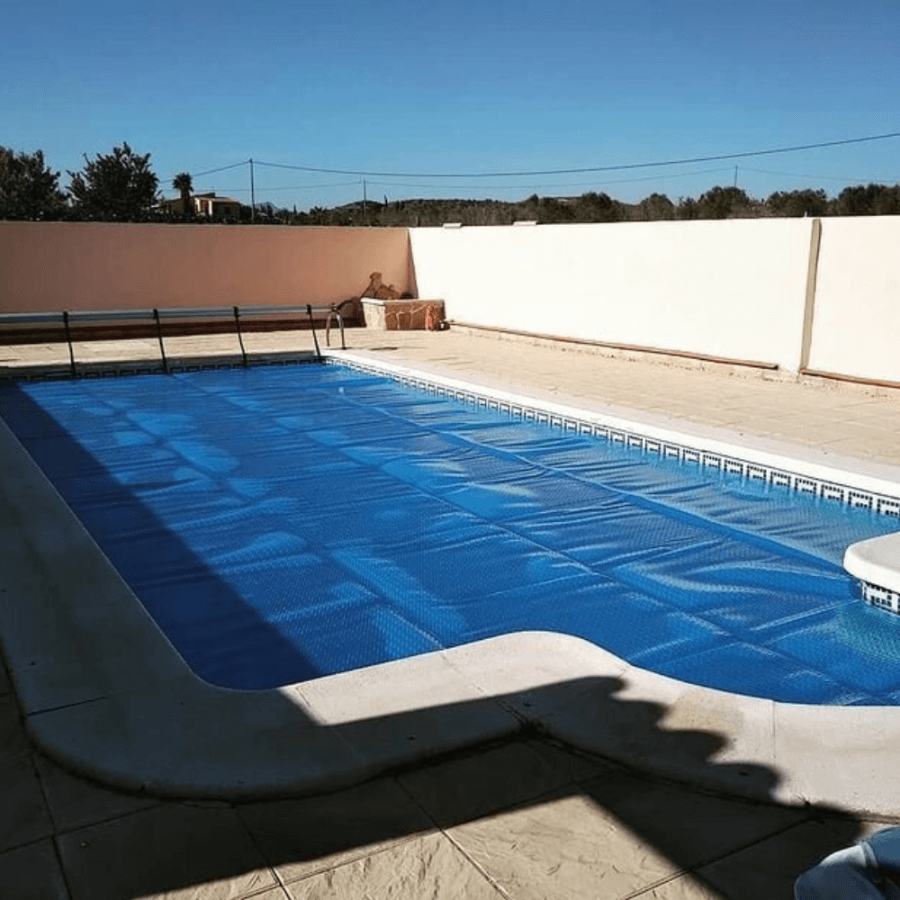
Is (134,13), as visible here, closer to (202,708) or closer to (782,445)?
(782,445)

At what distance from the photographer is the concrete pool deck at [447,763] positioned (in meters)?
2.06

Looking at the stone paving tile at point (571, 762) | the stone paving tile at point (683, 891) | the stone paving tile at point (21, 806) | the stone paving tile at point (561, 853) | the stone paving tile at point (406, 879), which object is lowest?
the stone paving tile at point (571, 762)

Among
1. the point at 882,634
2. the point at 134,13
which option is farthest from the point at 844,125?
the point at 882,634

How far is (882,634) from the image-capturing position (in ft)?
14.0

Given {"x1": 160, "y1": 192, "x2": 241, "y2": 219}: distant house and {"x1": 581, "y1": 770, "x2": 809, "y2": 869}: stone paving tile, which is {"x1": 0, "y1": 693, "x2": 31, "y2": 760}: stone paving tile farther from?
{"x1": 160, "y1": 192, "x2": 241, "y2": 219}: distant house

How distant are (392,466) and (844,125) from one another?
71.6ft

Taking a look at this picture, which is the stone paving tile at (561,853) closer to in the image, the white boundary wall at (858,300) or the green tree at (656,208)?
the white boundary wall at (858,300)

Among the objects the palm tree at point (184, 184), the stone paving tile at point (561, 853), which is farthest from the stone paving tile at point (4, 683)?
the palm tree at point (184, 184)

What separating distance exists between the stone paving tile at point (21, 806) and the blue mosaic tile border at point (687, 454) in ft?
16.7

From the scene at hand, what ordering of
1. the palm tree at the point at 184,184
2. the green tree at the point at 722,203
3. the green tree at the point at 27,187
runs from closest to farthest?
the green tree at the point at 27,187
the green tree at the point at 722,203
the palm tree at the point at 184,184

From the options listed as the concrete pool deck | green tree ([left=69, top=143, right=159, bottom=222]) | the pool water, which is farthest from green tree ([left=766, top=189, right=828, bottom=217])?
the concrete pool deck

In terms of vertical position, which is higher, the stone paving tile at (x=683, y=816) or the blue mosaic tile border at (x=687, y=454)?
the stone paving tile at (x=683, y=816)

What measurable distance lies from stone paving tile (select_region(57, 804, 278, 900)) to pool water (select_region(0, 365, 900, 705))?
1.63 metres

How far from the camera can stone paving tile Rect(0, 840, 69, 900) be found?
1.93 meters
